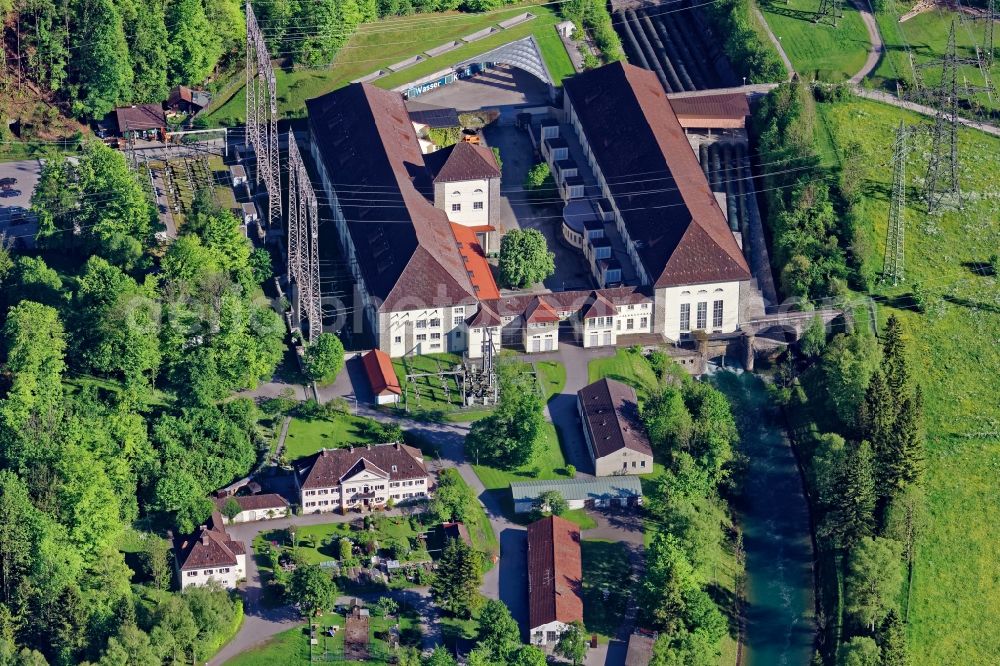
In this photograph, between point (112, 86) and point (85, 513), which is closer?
point (85, 513)

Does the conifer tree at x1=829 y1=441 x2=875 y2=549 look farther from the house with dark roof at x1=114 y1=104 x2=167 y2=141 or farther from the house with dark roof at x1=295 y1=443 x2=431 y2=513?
the house with dark roof at x1=114 y1=104 x2=167 y2=141

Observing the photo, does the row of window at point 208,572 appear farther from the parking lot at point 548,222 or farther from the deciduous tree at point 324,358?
the parking lot at point 548,222

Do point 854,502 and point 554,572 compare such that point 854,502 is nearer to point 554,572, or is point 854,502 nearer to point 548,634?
point 554,572

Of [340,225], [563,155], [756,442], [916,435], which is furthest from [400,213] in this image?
[916,435]

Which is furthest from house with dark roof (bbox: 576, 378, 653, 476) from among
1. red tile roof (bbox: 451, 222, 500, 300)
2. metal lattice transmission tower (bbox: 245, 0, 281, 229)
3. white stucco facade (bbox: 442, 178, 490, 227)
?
metal lattice transmission tower (bbox: 245, 0, 281, 229)

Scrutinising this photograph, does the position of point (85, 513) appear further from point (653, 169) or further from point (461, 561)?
point (653, 169)

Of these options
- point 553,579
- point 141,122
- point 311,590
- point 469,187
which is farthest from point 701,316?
point 141,122
